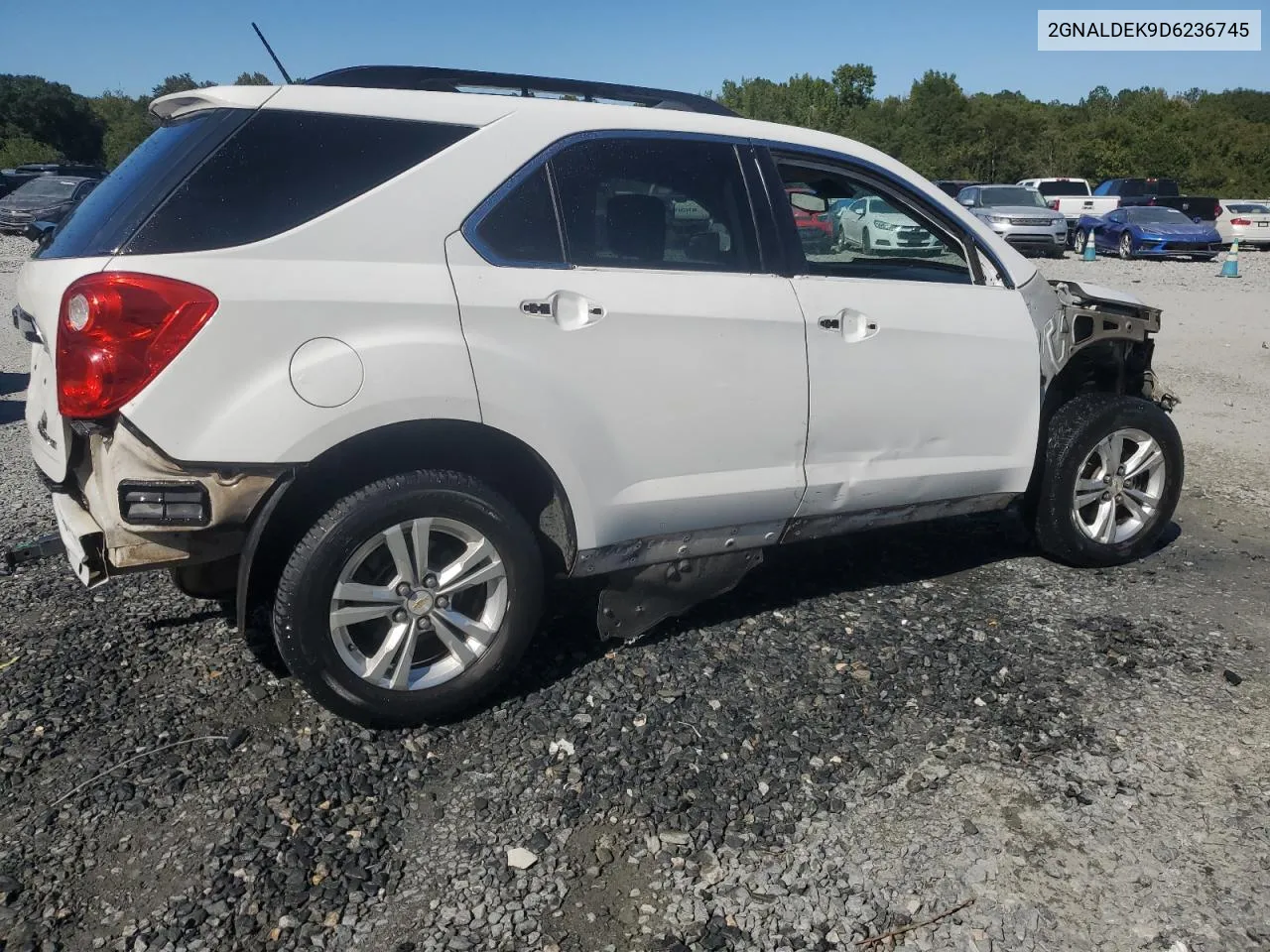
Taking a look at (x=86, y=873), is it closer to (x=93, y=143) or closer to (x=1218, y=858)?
(x=1218, y=858)

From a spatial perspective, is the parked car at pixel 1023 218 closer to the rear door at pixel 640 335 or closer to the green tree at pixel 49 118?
the rear door at pixel 640 335

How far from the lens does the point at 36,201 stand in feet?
82.7

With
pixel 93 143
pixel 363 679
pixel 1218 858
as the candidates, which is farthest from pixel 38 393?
pixel 93 143

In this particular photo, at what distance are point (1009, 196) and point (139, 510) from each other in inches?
1013

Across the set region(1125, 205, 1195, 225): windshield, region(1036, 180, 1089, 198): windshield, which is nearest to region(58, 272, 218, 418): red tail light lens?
region(1125, 205, 1195, 225): windshield

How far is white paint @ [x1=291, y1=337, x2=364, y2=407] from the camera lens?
3.01 metres

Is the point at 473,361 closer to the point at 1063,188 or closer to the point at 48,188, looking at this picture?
the point at 48,188

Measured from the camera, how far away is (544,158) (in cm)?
344

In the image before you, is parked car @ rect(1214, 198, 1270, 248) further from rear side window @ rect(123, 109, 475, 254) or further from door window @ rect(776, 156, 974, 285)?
rear side window @ rect(123, 109, 475, 254)

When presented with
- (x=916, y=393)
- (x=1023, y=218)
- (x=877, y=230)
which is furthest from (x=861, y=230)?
(x=1023, y=218)

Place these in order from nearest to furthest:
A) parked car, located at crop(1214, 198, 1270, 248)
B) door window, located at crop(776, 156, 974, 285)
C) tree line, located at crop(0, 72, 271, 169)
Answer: door window, located at crop(776, 156, 974, 285) < parked car, located at crop(1214, 198, 1270, 248) < tree line, located at crop(0, 72, 271, 169)

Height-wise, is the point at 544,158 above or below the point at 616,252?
above

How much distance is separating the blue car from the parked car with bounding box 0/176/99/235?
2377cm

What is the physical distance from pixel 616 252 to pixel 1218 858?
2469 millimetres
